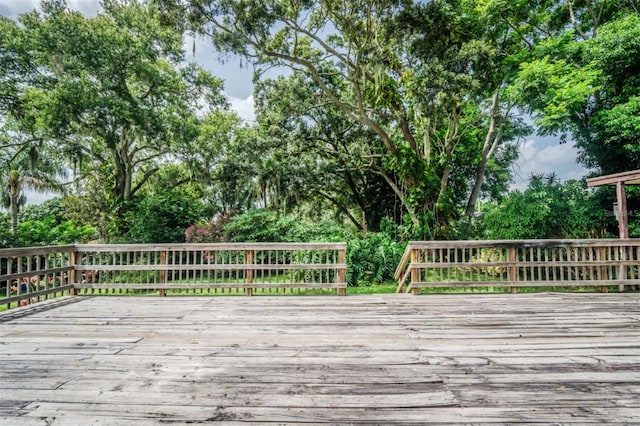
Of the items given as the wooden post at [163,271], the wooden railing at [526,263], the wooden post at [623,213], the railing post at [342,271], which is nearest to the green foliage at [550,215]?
the wooden post at [623,213]

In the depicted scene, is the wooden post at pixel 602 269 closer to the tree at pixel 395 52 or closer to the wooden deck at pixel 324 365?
the wooden deck at pixel 324 365

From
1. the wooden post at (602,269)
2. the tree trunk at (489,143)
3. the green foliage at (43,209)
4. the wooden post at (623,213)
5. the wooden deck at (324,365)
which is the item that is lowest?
the wooden deck at (324,365)

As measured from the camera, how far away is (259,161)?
37.5ft

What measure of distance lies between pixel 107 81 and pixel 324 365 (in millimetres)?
11854

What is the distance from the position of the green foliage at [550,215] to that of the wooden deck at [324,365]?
3.86 m

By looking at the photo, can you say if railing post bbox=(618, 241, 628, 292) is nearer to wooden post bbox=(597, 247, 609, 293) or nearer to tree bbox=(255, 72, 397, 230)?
wooden post bbox=(597, 247, 609, 293)

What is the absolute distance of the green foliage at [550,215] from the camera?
7793mm

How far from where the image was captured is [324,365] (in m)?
2.47

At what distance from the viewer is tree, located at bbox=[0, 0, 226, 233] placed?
9555 millimetres

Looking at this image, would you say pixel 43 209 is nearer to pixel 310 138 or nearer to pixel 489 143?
pixel 310 138

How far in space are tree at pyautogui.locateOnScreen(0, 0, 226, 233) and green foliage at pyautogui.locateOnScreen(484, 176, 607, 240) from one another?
10240 millimetres

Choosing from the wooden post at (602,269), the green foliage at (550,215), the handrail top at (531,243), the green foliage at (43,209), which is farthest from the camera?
the green foliage at (43,209)

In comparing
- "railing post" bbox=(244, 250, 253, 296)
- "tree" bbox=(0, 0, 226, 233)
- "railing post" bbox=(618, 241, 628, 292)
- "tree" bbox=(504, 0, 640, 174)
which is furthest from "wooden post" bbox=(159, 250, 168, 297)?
A: "tree" bbox=(504, 0, 640, 174)

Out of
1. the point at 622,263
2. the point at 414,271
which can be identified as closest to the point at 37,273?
the point at 414,271
